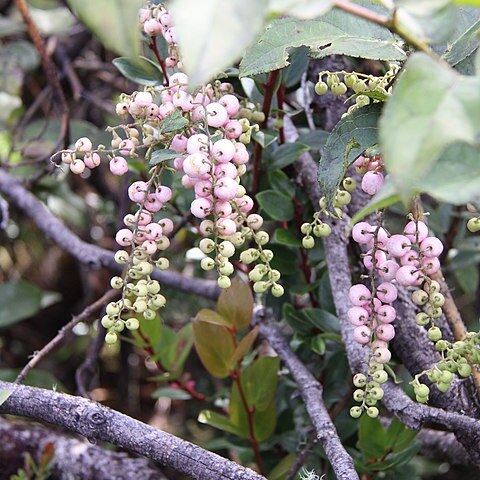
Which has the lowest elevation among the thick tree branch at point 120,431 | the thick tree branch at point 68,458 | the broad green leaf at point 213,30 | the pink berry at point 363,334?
the thick tree branch at point 68,458

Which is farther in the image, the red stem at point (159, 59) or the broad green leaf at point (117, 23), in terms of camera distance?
the red stem at point (159, 59)

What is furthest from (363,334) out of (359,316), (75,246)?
(75,246)

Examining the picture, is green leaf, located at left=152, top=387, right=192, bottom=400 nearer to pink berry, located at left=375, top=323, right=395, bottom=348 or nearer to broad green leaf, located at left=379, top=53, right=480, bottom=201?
pink berry, located at left=375, top=323, right=395, bottom=348

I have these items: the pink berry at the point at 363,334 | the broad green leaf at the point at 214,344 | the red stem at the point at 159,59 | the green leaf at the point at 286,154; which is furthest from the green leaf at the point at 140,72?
the pink berry at the point at 363,334

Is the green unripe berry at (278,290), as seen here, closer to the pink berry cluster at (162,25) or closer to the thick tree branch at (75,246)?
the pink berry cluster at (162,25)

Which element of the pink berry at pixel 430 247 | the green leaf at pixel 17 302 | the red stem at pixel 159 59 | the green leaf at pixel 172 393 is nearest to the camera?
the pink berry at pixel 430 247

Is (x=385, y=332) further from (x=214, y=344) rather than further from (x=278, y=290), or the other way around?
(x=214, y=344)
